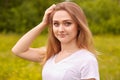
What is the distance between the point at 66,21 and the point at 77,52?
0.79 ft

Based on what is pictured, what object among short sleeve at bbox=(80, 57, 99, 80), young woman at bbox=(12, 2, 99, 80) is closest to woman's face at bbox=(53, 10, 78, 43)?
young woman at bbox=(12, 2, 99, 80)

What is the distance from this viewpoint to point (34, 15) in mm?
31938

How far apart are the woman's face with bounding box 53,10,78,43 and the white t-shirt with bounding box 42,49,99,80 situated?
0.15 meters

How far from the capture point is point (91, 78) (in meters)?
3.15

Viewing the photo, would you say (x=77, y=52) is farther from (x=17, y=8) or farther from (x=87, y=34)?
(x=17, y=8)

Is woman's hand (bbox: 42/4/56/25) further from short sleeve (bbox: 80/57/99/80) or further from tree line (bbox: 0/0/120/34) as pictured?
tree line (bbox: 0/0/120/34)

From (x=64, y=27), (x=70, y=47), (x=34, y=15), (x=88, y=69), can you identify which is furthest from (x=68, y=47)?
(x=34, y=15)

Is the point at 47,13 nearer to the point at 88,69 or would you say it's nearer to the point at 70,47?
the point at 70,47

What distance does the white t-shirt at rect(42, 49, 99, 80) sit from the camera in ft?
10.3

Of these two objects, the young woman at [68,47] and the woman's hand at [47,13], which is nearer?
the young woman at [68,47]

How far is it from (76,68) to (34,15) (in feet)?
94.9

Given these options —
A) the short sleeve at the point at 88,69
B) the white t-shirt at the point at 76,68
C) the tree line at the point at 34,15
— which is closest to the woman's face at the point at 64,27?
the white t-shirt at the point at 76,68

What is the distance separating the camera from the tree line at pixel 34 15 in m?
31.4

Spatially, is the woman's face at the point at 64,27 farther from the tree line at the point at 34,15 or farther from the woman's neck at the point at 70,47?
the tree line at the point at 34,15
